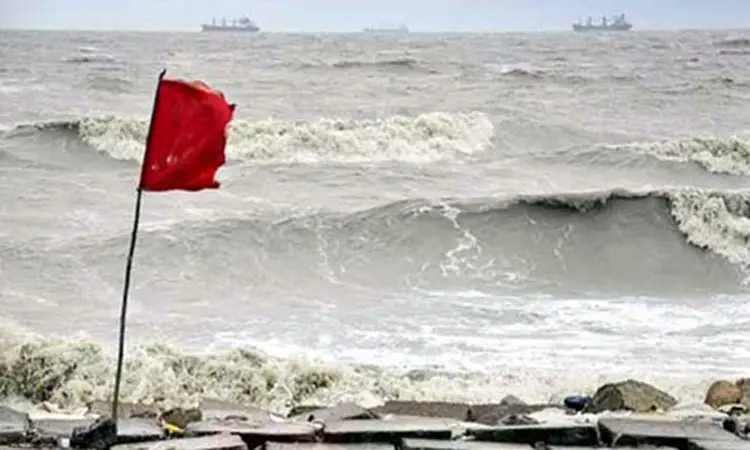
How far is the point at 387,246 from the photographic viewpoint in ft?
56.2

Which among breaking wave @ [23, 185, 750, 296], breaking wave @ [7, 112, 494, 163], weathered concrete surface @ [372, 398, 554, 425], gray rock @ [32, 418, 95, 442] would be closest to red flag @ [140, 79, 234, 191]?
gray rock @ [32, 418, 95, 442]

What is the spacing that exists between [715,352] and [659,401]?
2534 millimetres

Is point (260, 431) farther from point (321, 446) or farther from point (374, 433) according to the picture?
point (374, 433)

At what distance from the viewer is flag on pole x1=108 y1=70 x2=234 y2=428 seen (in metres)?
4.88

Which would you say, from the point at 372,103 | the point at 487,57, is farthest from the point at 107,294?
the point at 487,57

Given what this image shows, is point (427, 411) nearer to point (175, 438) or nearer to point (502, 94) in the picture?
point (175, 438)


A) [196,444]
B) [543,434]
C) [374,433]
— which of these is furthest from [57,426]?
[543,434]

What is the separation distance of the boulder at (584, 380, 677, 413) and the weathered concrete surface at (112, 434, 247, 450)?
327cm

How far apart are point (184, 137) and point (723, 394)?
16.6 ft

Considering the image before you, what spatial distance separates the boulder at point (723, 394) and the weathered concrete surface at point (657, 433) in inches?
116

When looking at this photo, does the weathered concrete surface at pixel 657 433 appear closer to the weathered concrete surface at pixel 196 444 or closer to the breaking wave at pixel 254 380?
the weathered concrete surface at pixel 196 444

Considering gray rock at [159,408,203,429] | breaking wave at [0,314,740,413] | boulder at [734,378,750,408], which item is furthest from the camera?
breaking wave at [0,314,740,413]

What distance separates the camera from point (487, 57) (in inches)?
2219

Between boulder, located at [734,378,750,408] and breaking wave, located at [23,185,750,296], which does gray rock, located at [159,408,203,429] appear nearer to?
boulder, located at [734,378,750,408]
